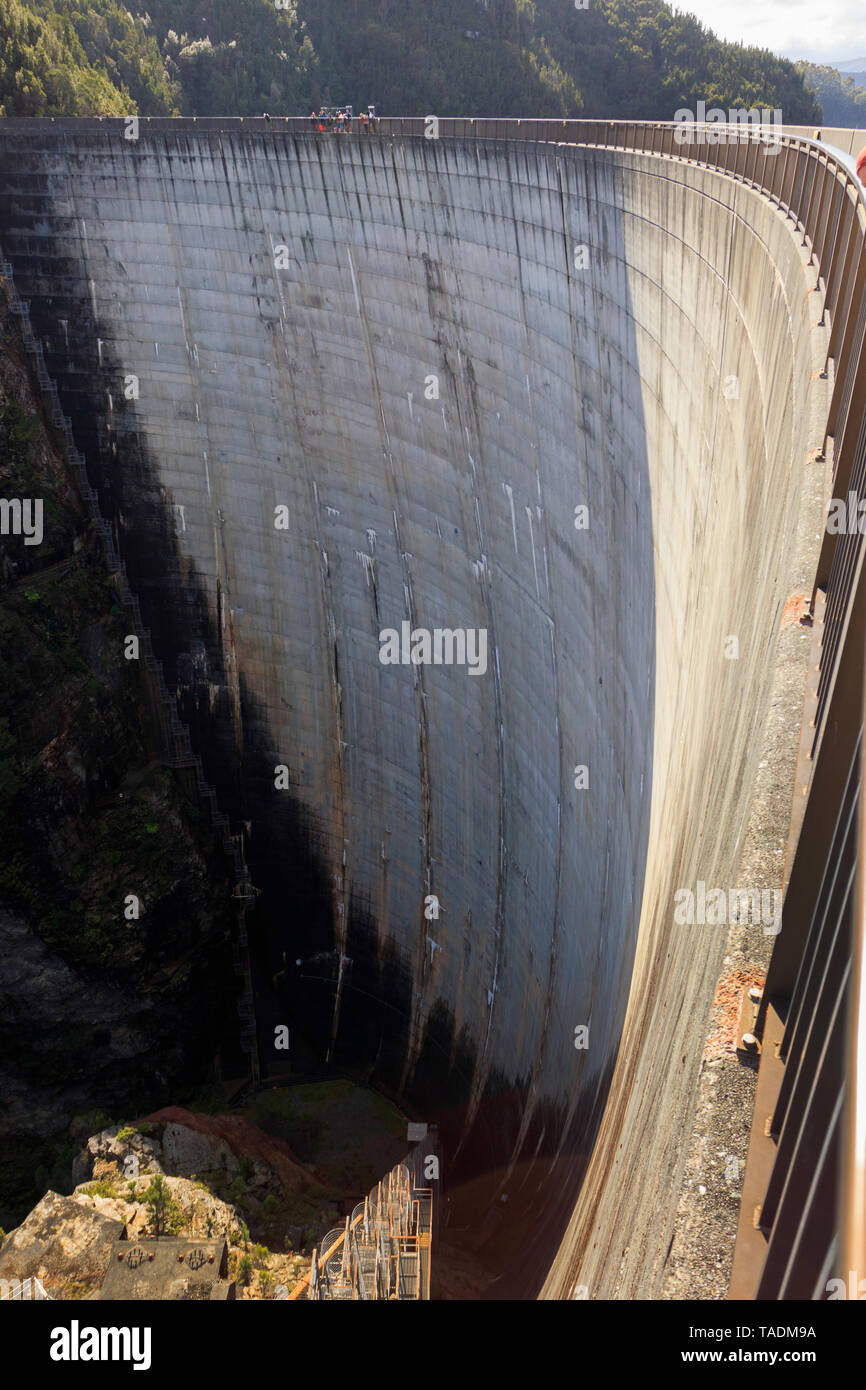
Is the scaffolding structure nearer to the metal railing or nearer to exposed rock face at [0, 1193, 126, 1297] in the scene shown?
the metal railing

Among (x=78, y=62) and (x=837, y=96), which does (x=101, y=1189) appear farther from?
(x=837, y=96)

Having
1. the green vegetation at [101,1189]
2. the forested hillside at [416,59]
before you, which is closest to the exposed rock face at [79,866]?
the green vegetation at [101,1189]

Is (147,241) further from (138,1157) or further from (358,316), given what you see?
(138,1157)

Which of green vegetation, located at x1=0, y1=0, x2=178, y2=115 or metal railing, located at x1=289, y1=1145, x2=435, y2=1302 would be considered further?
green vegetation, located at x1=0, y1=0, x2=178, y2=115

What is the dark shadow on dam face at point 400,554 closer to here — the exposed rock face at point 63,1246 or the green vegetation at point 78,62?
the exposed rock face at point 63,1246

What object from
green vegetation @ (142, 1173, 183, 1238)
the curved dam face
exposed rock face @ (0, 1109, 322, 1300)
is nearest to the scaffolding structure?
exposed rock face @ (0, 1109, 322, 1300)

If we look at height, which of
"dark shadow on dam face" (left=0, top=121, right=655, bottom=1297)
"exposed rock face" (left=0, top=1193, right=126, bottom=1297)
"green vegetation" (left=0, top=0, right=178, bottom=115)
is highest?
"green vegetation" (left=0, top=0, right=178, bottom=115)
